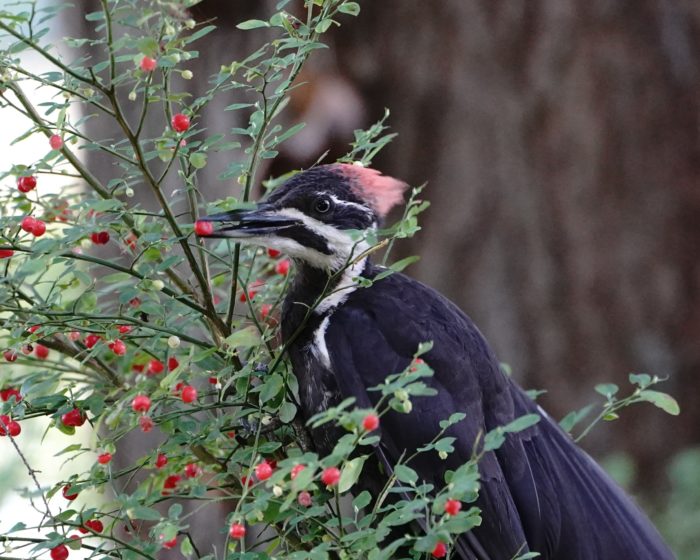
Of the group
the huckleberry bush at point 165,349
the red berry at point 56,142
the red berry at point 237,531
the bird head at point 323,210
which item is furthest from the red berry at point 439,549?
the red berry at point 56,142

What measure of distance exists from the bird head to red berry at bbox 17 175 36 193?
431mm

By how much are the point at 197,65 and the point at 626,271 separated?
210 cm

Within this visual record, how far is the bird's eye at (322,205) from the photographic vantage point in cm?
225

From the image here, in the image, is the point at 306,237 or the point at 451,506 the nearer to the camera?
the point at 451,506

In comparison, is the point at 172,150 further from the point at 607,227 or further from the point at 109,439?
the point at 607,227

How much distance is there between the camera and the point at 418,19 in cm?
436

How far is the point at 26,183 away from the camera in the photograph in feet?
6.07

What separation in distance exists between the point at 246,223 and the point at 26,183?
0.43 meters

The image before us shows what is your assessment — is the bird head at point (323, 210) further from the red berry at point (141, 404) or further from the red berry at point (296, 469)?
the red berry at point (296, 469)

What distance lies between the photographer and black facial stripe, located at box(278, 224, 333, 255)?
2195 mm

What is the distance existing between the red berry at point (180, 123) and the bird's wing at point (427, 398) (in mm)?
714

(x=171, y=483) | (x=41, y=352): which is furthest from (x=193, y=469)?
(x=41, y=352)

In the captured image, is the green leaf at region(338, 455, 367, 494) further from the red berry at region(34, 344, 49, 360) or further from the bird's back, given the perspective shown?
the red berry at region(34, 344, 49, 360)

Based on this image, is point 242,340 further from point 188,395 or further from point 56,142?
point 56,142
